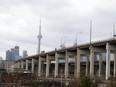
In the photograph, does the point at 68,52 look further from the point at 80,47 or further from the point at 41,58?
the point at 41,58

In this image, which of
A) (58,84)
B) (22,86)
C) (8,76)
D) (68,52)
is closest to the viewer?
(22,86)

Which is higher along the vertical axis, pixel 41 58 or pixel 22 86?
pixel 41 58

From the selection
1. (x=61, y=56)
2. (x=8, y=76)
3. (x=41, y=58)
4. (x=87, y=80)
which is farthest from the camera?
(x=41, y=58)

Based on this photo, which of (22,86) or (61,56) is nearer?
(22,86)

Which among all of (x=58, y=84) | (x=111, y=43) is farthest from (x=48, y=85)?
(x=111, y=43)

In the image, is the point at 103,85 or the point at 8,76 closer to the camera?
the point at 103,85

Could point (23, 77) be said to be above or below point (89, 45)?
below

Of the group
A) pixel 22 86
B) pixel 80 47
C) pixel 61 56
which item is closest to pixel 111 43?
pixel 80 47

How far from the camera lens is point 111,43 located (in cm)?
9956

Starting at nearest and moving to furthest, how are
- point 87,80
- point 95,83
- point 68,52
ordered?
point 87,80, point 95,83, point 68,52

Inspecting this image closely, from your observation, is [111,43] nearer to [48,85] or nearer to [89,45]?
[89,45]

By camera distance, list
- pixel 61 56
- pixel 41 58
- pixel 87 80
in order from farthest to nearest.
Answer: pixel 41 58
pixel 61 56
pixel 87 80

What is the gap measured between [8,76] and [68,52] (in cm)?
2749

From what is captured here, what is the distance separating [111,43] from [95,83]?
52.5 feet
